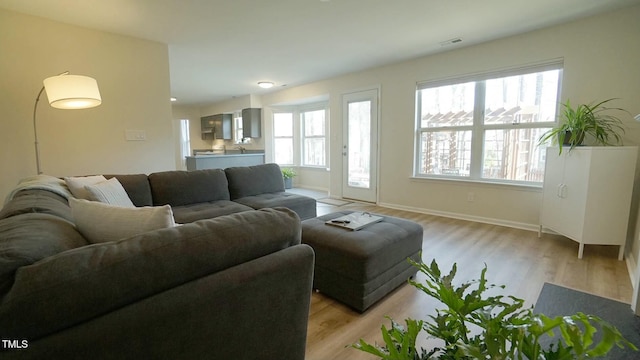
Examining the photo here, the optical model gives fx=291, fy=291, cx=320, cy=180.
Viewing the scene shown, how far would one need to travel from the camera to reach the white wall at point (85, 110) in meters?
2.87

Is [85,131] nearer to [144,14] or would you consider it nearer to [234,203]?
[144,14]

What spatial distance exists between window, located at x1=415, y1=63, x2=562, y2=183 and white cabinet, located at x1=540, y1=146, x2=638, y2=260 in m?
0.72

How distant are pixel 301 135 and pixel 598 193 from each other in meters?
5.50

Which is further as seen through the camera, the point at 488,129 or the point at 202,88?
Result: the point at 202,88

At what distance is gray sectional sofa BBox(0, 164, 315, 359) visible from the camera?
63 cm

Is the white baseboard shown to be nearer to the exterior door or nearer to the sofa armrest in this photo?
the exterior door

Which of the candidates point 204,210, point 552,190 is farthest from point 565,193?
point 204,210

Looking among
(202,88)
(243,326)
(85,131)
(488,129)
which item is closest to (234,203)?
(85,131)

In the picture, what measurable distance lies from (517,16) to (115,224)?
150 inches

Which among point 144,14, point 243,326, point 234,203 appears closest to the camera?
point 243,326

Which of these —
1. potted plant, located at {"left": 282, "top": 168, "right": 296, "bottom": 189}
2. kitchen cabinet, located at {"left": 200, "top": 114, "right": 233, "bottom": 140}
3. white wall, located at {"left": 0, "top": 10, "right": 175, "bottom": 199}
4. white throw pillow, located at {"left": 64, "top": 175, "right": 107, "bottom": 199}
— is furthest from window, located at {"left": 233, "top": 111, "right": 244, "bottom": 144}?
white throw pillow, located at {"left": 64, "top": 175, "right": 107, "bottom": 199}

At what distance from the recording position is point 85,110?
3287 millimetres

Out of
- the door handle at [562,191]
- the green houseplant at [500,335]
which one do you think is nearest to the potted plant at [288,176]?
the door handle at [562,191]

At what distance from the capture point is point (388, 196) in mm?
4906
